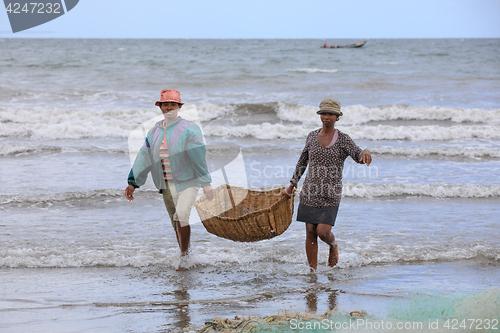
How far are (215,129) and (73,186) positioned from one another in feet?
19.5

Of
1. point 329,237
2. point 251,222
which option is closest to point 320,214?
point 329,237

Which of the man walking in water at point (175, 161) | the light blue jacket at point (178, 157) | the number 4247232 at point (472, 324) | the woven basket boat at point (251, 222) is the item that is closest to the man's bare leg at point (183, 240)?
the man walking in water at point (175, 161)

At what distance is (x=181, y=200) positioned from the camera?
14.9ft

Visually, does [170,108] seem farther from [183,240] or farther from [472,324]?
[472,324]

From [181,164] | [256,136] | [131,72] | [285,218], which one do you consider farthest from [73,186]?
[131,72]

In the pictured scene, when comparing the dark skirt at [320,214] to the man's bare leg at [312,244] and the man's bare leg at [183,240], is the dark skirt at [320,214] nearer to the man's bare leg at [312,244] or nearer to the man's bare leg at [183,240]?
the man's bare leg at [312,244]

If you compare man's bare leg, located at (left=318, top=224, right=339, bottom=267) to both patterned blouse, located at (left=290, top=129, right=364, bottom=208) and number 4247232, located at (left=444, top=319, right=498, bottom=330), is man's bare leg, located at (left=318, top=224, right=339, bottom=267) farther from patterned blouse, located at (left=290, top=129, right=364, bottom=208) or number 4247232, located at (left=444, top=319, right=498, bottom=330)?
number 4247232, located at (left=444, top=319, right=498, bottom=330)

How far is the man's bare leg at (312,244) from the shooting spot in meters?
4.49

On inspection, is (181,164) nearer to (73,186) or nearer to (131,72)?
(73,186)

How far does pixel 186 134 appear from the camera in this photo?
4.42 meters

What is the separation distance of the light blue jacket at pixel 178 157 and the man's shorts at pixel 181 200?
50 mm

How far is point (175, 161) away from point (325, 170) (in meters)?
1.35

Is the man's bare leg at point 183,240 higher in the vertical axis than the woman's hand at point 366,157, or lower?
lower

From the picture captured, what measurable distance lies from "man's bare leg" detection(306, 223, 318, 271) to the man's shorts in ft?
3.62
